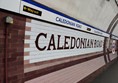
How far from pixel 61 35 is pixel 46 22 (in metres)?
0.77

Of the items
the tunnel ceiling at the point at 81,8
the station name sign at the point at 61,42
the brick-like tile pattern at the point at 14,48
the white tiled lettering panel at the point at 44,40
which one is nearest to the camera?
the brick-like tile pattern at the point at 14,48

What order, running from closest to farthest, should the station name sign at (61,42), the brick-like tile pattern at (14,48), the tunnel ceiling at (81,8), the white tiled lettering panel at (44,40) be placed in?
the brick-like tile pattern at (14,48)
the white tiled lettering panel at (44,40)
the station name sign at (61,42)
the tunnel ceiling at (81,8)

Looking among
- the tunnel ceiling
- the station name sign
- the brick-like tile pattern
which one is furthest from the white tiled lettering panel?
the tunnel ceiling

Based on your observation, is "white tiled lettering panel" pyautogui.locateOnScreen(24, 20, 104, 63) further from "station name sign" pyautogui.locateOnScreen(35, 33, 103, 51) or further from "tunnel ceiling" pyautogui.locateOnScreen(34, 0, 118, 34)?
"tunnel ceiling" pyautogui.locateOnScreen(34, 0, 118, 34)

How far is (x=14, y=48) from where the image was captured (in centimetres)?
238

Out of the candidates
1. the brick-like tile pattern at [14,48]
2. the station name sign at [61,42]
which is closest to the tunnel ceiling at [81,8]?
the station name sign at [61,42]

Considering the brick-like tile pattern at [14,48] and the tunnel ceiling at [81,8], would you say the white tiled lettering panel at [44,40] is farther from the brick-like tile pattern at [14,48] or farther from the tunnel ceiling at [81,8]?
the tunnel ceiling at [81,8]

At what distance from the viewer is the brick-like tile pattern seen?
7.16 ft

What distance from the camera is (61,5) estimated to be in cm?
363

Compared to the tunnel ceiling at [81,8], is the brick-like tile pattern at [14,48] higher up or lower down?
lower down

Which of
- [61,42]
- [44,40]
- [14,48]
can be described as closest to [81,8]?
[61,42]

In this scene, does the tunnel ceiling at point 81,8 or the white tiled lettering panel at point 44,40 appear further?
the tunnel ceiling at point 81,8

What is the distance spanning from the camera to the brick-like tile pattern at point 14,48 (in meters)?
2.18

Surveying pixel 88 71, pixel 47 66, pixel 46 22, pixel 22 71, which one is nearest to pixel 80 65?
pixel 88 71
